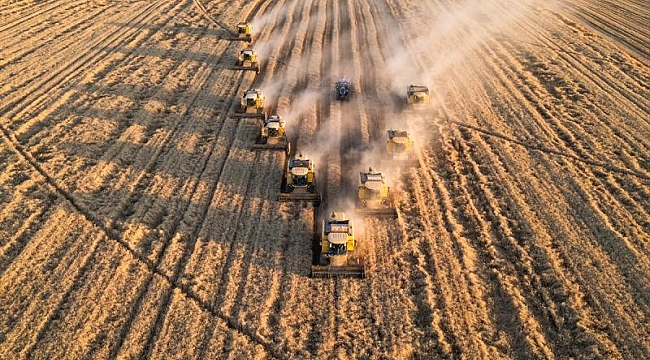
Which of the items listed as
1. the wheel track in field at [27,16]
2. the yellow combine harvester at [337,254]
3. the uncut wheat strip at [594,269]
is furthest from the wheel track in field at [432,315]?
the wheel track in field at [27,16]

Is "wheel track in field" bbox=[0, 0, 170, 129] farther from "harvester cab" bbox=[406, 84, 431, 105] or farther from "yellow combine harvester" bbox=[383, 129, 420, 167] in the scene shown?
"harvester cab" bbox=[406, 84, 431, 105]

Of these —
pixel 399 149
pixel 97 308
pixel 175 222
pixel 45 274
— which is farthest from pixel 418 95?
pixel 45 274

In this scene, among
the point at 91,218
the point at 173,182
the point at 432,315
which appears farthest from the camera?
the point at 173,182

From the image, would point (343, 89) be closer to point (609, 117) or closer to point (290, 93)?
point (290, 93)

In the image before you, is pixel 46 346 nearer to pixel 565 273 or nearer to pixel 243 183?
pixel 243 183

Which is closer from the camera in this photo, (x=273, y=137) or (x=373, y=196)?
(x=373, y=196)

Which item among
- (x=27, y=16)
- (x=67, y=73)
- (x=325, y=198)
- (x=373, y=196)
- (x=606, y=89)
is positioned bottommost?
(x=27, y=16)
